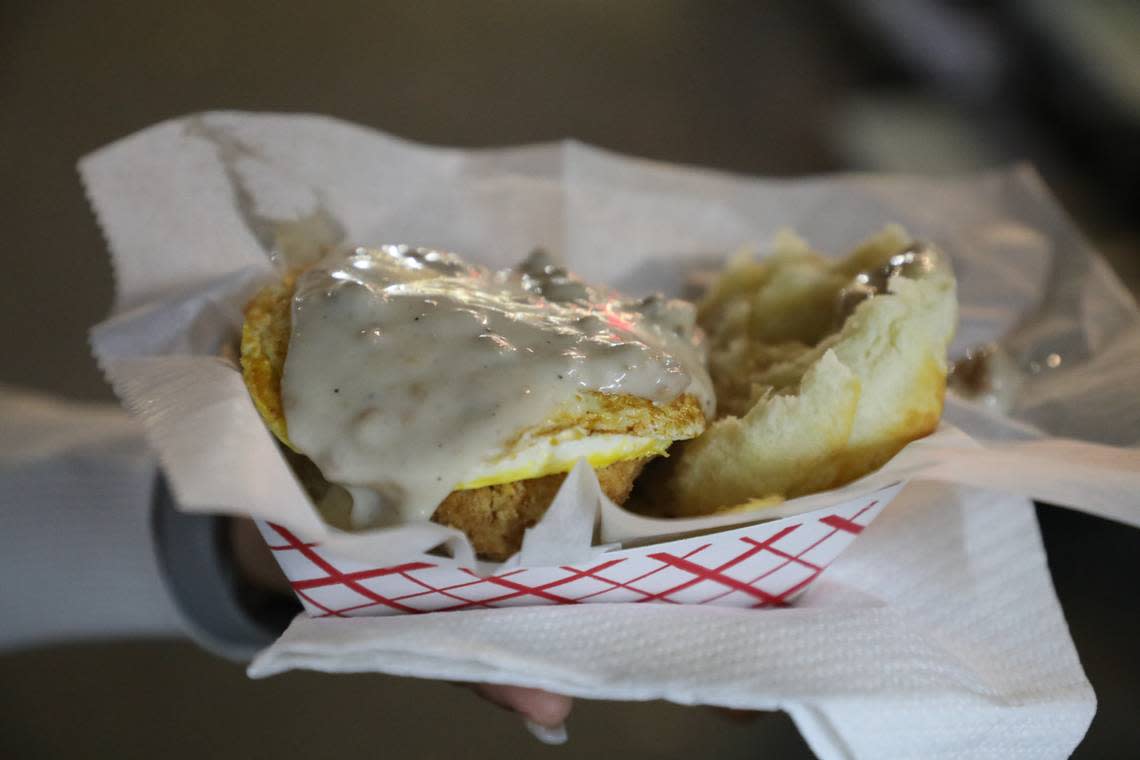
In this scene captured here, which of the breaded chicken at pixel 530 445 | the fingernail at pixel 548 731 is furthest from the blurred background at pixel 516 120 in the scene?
the breaded chicken at pixel 530 445

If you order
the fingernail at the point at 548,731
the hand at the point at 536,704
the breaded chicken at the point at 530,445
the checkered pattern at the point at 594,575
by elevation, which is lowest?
the fingernail at the point at 548,731

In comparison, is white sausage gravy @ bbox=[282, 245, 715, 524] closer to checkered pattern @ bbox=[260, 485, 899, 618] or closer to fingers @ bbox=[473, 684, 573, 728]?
checkered pattern @ bbox=[260, 485, 899, 618]

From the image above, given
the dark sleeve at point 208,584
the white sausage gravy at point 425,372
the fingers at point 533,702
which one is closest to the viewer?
the white sausage gravy at point 425,372

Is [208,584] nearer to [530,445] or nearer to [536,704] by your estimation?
[536,704]

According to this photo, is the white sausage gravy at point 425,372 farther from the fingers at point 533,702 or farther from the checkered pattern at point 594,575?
the fingers at point 533,702

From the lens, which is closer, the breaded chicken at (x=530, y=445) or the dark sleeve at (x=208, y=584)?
the breaded chicken at (x=530, y=445)

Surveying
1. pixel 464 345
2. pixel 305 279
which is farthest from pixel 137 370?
pixel 464 345

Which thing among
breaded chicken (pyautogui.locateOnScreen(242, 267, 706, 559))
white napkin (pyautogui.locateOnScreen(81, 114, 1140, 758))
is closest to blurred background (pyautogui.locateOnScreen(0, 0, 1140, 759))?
white napkin (pyautogui.locateOnScreen(81, 114, 1140, 758))
